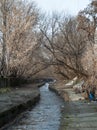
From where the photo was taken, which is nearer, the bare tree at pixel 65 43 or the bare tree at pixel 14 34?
the bare tree at pixel 14 34

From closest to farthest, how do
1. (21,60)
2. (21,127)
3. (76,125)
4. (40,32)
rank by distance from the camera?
(76,125) < (21,127) < (21,60) < (40,32)

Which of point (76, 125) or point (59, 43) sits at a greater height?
point (59, 43)

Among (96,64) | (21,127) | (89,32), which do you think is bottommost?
(21,127)

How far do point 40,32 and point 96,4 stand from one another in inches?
647

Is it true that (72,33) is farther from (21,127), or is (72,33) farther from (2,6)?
(21,127)

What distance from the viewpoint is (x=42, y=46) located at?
179 ft

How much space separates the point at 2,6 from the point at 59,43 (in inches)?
667

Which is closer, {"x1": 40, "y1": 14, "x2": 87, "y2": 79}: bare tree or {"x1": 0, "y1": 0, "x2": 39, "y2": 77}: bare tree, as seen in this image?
{"x1": 0, "y1": 0, "x2": 39, "y2": 77}: bare tree

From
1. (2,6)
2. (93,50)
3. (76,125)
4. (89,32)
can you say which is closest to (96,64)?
(93,50)

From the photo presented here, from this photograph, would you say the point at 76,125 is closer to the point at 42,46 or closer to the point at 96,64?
the point at 96,64

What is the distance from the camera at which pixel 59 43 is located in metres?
57.2

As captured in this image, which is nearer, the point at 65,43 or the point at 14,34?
the point at 14,34

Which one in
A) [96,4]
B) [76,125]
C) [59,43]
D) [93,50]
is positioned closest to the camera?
[76,125]

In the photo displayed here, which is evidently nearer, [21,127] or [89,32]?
[21,127]
